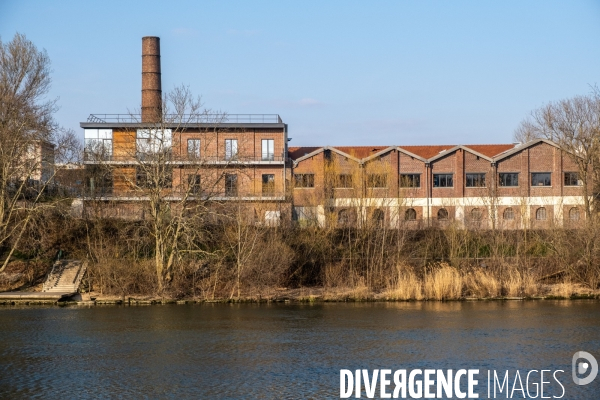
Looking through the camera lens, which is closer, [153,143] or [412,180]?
[153,143]

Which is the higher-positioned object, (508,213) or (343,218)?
(508,213)

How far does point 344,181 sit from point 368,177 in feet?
6.17

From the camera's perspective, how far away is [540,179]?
2096 inches

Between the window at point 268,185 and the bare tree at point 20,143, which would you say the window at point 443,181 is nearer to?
the window at point 268,185

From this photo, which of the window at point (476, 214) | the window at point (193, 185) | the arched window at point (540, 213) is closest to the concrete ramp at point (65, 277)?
the window at point (193, 185)

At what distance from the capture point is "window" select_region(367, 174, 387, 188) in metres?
47.2

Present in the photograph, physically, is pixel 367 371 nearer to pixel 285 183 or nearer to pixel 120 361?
pixel 120 361

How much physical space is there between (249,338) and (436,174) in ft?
104

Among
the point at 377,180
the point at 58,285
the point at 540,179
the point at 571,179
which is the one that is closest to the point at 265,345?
the point at 58,285

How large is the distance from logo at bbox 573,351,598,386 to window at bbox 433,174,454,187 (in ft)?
106

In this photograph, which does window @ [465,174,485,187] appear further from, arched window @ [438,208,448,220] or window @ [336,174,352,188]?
window @ [336,174,352,188]

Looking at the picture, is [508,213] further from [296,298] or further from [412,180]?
[296,298]

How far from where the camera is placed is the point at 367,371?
19844 mm

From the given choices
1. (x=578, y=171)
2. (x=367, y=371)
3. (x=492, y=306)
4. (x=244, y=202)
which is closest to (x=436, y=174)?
(x=578, y=171)
